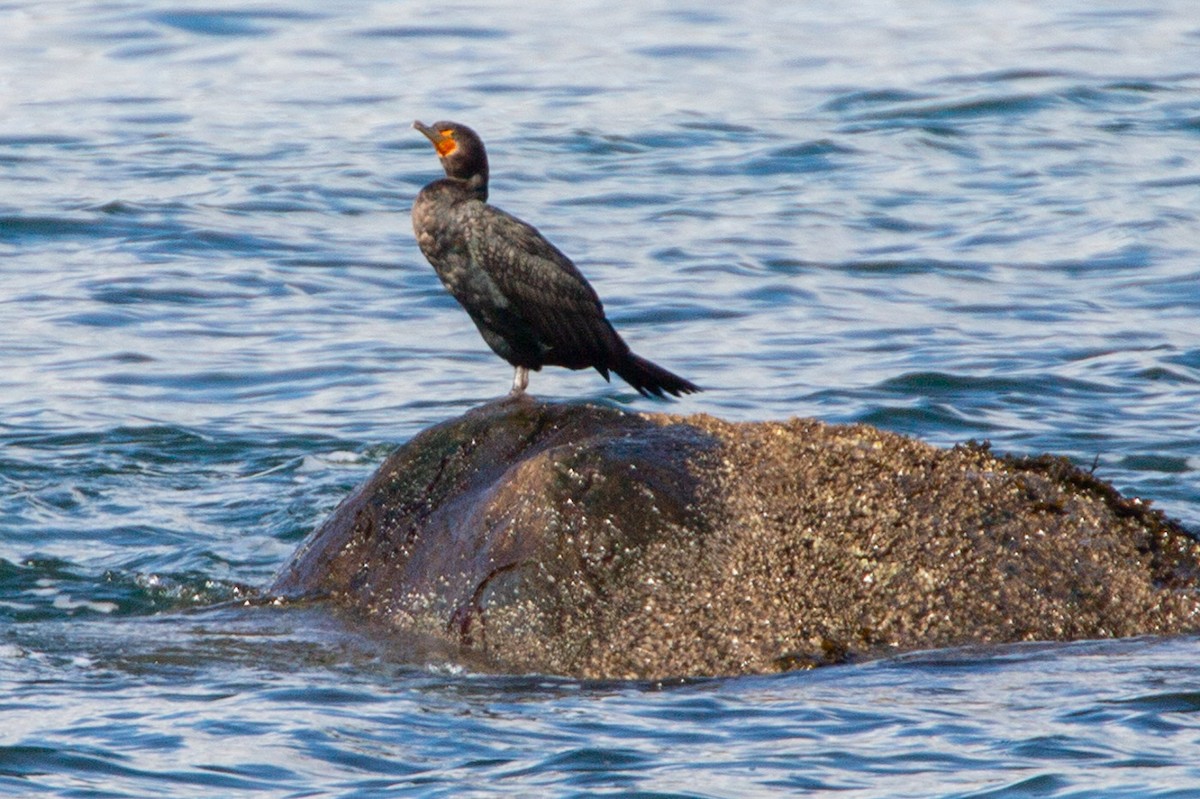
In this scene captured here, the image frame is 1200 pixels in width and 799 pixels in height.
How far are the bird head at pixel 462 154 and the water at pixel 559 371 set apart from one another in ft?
5.80

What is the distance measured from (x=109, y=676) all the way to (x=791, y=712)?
2.04 m

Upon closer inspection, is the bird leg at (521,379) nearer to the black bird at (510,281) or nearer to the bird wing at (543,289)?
the black bird at (510,281)

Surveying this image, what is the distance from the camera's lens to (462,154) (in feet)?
23.9

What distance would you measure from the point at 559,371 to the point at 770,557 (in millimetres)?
4990

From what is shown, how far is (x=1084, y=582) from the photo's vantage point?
19.1ft

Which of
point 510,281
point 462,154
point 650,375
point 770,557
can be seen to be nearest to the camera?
point 770,557

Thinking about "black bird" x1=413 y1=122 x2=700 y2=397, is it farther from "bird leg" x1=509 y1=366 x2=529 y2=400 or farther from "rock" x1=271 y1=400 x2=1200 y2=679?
"rock" x1=271 y1=400 x2=1200 y2=679

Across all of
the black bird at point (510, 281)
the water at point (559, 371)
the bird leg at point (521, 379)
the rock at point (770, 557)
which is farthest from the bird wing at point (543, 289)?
the water at point (559, 371)

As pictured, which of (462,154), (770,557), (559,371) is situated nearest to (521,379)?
(462,154)

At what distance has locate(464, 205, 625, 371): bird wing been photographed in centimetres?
710

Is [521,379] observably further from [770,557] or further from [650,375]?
[770,557]

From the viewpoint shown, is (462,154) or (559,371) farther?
(559,371)

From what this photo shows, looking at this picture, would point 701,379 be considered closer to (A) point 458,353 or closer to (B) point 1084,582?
(A) point 458,353

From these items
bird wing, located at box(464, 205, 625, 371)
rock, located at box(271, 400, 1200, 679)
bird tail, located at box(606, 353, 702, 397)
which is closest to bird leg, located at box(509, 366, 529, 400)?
bird wing, located at box(464, 205, 625, 371)
